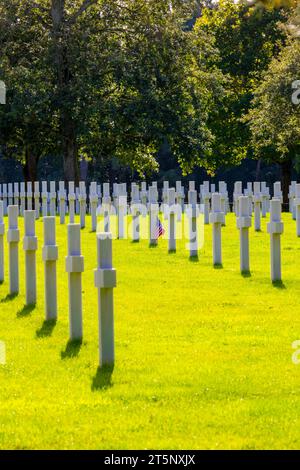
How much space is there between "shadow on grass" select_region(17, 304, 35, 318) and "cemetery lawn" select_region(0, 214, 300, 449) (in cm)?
2

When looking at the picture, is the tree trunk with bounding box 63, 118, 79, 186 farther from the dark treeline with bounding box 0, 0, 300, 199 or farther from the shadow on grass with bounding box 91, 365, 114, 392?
the shadow on grass with bounding box 91, 365, 114, 392

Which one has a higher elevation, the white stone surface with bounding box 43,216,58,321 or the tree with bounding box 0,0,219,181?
the tree with bounding box 0,0,219,181

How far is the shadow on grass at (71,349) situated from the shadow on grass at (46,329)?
0.56m

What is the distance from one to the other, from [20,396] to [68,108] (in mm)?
32483

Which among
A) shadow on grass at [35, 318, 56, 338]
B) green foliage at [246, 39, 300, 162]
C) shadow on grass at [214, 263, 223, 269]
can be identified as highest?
green foliage at [246, 39, 300, 162]

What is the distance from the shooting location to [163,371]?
30.1 ft

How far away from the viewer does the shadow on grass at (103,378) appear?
862cm

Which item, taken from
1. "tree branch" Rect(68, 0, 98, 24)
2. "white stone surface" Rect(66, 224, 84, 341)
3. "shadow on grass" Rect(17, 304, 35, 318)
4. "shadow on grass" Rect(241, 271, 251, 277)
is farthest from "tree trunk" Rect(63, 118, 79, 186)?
"white stone surface" Rect(66, 224, 84, 341)

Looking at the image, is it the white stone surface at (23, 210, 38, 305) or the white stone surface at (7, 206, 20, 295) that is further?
the white stone surface at (7, 206, 20, 295)

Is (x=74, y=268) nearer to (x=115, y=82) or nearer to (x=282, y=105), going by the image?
(x=282, y=105)

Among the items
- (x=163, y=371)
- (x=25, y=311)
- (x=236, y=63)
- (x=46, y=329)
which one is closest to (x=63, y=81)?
(x=236, y=63)

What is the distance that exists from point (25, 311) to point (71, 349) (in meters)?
2.64

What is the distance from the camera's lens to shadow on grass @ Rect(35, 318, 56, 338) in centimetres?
1120
